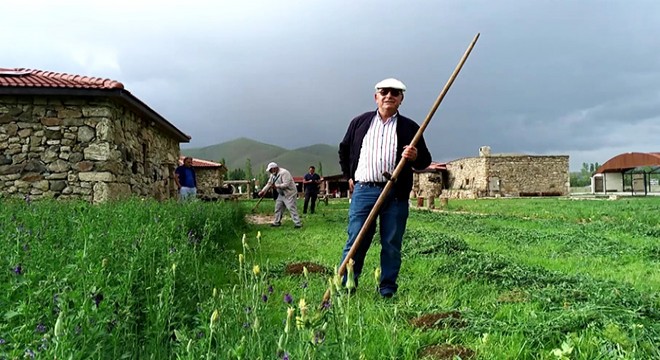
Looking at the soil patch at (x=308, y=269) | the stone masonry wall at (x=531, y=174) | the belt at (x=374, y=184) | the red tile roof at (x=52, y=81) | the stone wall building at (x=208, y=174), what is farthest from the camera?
the stone masonry wall at (x=531, y=174)

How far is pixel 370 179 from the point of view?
432cm

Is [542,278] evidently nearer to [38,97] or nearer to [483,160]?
[38,97]

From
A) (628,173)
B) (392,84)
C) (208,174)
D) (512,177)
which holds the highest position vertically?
(628,173)

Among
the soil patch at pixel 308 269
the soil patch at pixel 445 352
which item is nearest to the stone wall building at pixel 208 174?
the soil patch at pixel 308 269

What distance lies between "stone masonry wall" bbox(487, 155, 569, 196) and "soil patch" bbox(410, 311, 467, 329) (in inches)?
1418

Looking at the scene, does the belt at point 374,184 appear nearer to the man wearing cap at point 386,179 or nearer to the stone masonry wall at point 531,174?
the man wearing cap at point 386,179

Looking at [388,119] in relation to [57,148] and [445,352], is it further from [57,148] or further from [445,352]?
[57,148]

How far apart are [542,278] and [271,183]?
810cm

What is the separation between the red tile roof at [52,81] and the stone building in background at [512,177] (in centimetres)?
2931

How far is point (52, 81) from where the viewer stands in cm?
1013

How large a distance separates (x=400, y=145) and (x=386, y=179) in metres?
0.34

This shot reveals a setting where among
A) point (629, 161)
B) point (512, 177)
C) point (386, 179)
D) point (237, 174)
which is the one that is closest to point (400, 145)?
point (386, 179)

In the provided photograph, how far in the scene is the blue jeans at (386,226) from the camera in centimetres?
427

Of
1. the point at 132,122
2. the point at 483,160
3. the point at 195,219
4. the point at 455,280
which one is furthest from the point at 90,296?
the point at 483,160
